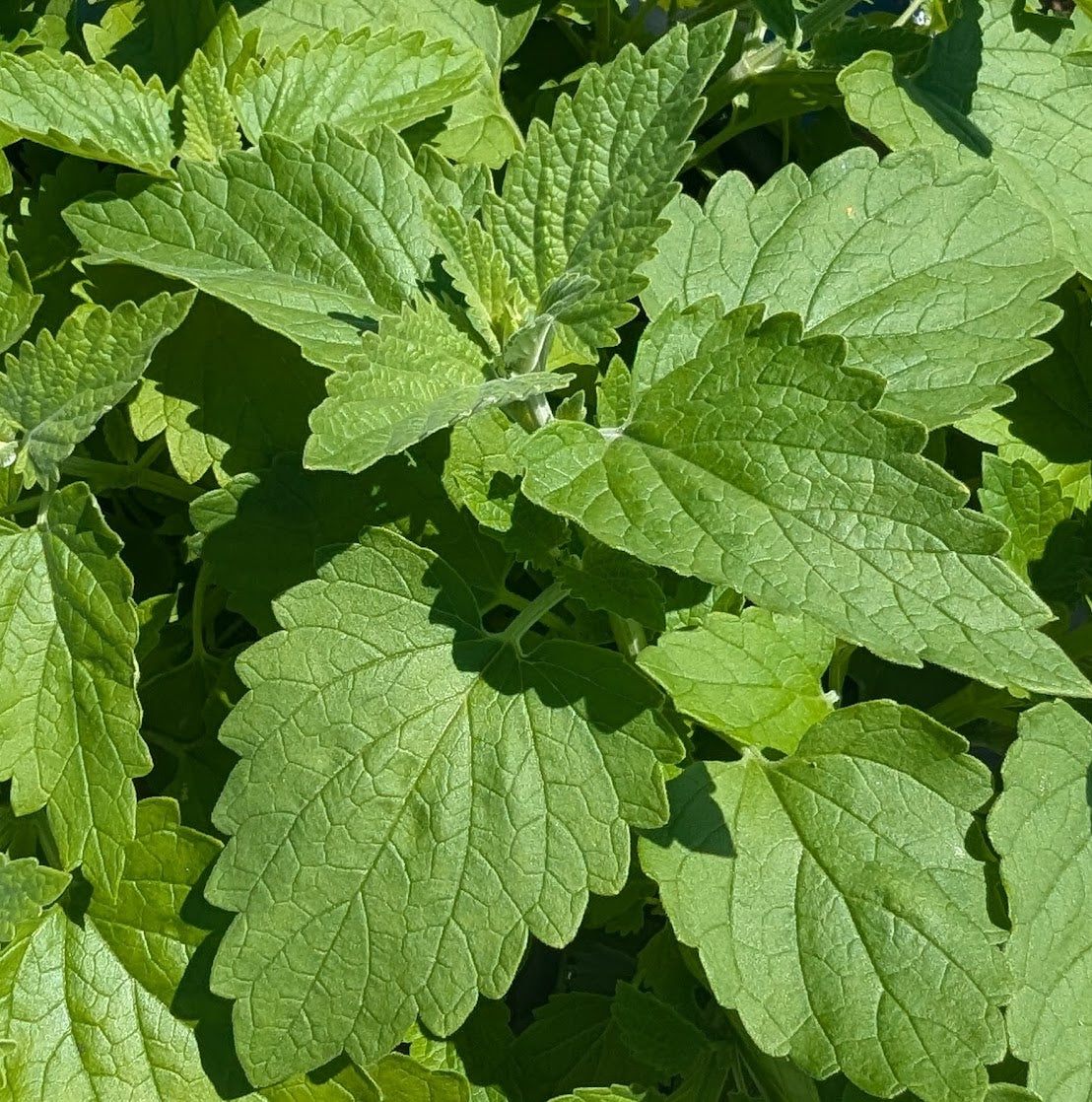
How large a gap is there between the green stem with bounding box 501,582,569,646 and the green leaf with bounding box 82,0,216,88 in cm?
113

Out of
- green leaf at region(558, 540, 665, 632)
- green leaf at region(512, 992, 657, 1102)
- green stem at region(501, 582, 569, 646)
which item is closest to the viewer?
green leaf at region(558, 540, 665, 632)

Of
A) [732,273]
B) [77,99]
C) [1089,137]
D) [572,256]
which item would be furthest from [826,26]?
[77,99]

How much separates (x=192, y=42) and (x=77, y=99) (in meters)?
0.33

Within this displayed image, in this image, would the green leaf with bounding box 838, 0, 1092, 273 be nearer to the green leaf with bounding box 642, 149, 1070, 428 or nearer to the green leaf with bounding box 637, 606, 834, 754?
the green leaf with bounding box 642, 149, 1070, 428

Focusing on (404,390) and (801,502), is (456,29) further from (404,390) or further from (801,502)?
(801,502)

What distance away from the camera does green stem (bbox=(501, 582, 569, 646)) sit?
1572 mm

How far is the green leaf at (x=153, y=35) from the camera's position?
208 centimetres

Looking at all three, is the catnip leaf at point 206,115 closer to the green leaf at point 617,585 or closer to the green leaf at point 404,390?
the green leaf at point 404,390

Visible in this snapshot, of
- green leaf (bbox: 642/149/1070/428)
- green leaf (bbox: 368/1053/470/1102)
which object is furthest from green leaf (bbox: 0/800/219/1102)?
green leaf (bbox: 642/149/1070/428)

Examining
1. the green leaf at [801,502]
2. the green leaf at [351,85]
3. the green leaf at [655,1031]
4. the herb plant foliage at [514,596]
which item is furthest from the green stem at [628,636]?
the green leaf at [351,85]

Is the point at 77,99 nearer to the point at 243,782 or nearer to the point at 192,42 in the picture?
the point at 192,42

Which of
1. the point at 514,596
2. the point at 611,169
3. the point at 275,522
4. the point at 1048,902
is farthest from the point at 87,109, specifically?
the point at 1048,902

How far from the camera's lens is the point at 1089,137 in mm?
2131

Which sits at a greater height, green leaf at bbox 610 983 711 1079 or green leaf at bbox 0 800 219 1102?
green leaf at bbox 0 800 219 1102
